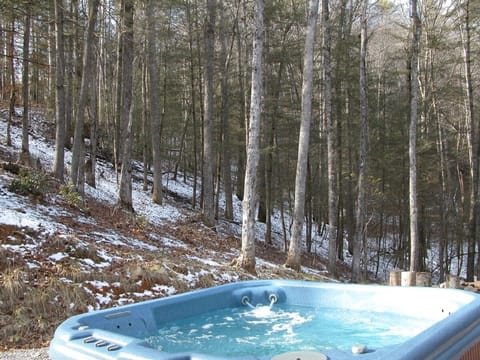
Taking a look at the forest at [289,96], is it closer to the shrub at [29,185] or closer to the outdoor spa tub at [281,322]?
the shrub at [29,185]

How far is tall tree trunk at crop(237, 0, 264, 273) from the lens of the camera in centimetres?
891

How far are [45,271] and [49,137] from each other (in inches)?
576

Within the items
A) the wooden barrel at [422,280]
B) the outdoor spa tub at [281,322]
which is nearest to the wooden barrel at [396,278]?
the wooden barrel at [422,280]

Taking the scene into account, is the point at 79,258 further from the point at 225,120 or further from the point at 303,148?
the point at 225,120

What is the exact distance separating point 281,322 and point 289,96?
1474 centimetres

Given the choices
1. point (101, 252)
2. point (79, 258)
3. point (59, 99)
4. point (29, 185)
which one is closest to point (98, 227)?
point (29, 185)

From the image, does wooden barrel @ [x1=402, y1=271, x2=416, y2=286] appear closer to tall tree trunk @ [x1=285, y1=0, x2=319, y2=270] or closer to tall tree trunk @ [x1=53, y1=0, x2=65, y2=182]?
tall tree trunk @ [x1=285, y1=0, x2=319, y2=270]

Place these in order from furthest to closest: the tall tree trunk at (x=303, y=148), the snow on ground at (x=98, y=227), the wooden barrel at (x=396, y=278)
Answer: the tall tree trunk at (x=303, y=148) < the wooden barrel at (x=396, y=278) < the snow on ground at (x=98, y=227)

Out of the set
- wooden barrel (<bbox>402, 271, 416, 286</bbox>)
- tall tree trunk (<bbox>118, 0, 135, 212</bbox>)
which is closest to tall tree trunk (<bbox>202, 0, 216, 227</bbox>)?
tall tree trunk (<bbox>118, 0, 135, 212</bbox>)

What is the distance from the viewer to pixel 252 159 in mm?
8922

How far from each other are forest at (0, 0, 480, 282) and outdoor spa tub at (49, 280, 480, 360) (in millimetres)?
4004

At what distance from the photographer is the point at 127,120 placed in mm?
12078

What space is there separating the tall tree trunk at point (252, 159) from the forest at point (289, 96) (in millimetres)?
1734

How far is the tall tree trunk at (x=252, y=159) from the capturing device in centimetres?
891
